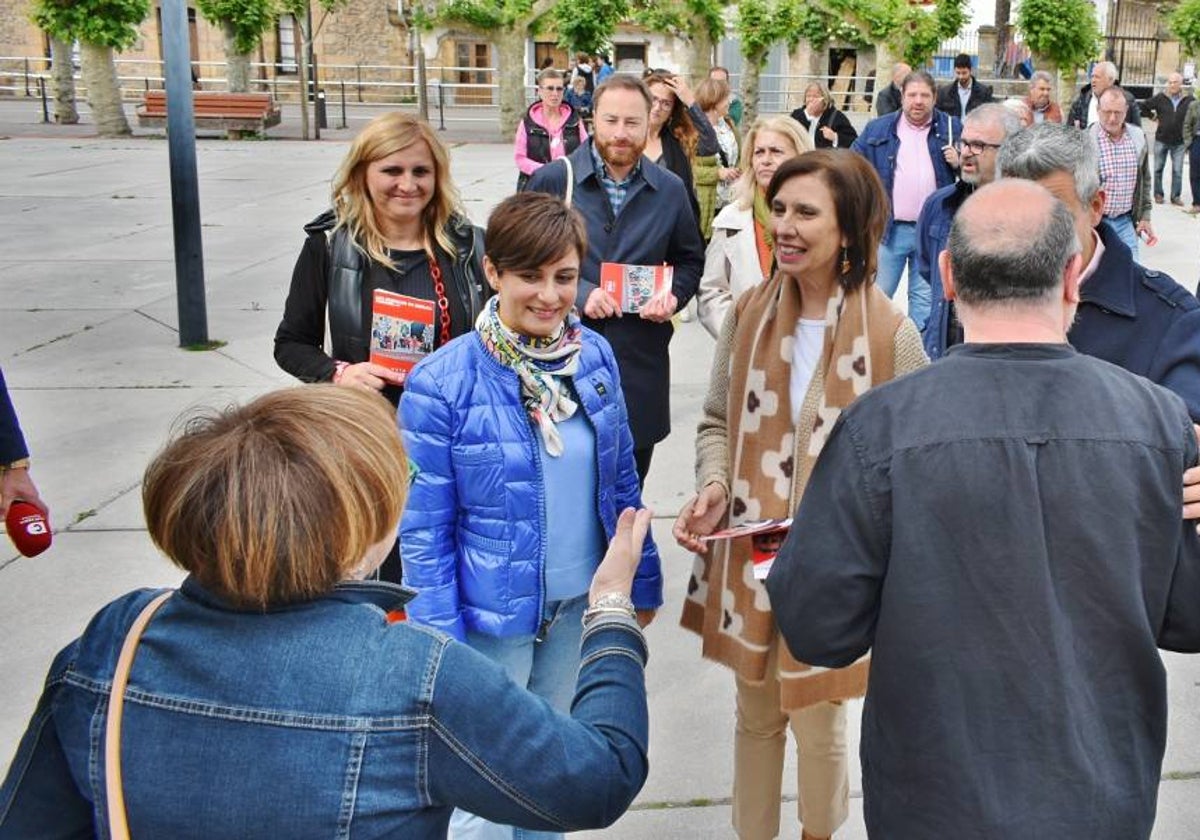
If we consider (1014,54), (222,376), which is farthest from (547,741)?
(1014,54)

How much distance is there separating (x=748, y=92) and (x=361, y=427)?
29323 millimetres

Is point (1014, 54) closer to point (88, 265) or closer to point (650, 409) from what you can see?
point (88, 265)

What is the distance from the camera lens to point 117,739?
149 centimetres

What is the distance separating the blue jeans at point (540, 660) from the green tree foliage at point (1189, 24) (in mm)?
26752

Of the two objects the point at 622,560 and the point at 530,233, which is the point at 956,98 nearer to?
the point at 530,233

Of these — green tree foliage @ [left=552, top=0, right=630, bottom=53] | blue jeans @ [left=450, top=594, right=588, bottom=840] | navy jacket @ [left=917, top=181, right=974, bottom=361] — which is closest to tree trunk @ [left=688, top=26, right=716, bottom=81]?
green tree foliage @ [left=552, top=0, right=630, bottom=53]

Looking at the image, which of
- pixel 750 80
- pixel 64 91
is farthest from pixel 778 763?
pixel 64 91

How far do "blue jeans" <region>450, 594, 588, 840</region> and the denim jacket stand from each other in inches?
56.2

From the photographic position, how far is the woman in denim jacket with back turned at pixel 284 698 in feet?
4.83

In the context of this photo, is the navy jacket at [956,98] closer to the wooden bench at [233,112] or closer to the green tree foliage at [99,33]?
the wooden bench at [233,112]

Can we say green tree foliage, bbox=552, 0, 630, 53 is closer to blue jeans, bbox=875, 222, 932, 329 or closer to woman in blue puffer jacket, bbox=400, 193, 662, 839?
blue jeans, bbox=875, 222, 932, 329

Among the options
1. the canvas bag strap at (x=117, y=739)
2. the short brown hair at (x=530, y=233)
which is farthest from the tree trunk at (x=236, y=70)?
the canvas bag strap at (x=117, y=739)

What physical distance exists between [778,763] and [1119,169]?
27.5 feet

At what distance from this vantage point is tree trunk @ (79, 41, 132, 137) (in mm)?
25453
